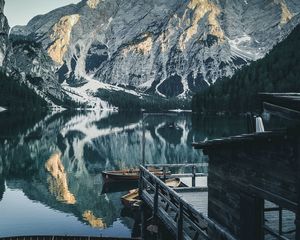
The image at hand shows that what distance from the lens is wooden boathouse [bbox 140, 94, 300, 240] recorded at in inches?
515

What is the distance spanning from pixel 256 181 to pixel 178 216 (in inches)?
264

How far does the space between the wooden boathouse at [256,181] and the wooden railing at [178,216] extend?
2.4 inches

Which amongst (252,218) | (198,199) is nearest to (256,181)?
(252,218)

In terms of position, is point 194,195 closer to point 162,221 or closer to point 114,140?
point 162,221

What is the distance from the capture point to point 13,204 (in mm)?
50812

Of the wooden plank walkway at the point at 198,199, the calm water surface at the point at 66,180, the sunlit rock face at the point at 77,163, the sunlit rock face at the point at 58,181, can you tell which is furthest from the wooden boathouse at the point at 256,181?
the sunlit rock face at the point at 58,181

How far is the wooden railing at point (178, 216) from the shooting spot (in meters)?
18.1

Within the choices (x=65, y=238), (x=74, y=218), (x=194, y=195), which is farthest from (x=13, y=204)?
(x=194, y=195)

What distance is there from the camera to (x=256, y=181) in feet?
50.7

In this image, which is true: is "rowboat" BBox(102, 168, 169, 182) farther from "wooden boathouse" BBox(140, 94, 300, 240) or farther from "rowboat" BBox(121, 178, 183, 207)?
"wooden boathouse" BBox(140, 94, 300, 240)

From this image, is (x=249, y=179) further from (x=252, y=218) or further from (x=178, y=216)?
(x=178, y=216)

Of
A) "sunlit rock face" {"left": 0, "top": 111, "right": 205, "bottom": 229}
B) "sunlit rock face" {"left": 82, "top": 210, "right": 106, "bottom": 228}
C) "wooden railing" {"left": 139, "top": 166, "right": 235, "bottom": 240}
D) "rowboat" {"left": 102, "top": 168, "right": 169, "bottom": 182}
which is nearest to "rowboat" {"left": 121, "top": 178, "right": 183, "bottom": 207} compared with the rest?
"sunlit rock face" {"left": 0, "top": 111, "right": 205, "bottom": 229}

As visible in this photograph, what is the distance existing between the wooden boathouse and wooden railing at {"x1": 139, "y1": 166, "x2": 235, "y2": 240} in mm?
61

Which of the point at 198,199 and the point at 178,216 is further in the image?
the point at 198,199
